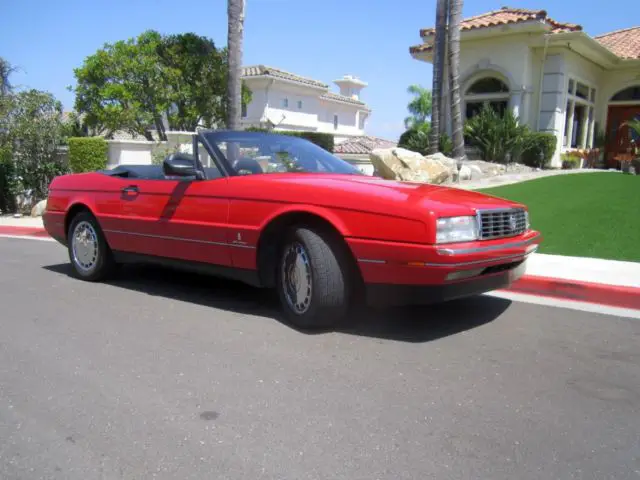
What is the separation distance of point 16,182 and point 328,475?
13071mm

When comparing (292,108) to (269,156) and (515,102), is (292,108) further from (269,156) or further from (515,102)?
(269,156)

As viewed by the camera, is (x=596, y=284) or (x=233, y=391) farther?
(x=596, y=284)

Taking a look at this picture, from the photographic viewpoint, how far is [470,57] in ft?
64.8

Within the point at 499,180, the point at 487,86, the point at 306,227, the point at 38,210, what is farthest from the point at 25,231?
the point at 487,86

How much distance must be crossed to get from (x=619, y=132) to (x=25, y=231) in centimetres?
2039

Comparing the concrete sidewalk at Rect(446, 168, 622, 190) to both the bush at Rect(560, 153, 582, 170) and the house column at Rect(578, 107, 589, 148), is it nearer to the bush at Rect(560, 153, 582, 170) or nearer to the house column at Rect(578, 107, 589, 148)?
the bush at Rect(560, 153, 582, 170)

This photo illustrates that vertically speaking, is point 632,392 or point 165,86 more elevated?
point 165,86

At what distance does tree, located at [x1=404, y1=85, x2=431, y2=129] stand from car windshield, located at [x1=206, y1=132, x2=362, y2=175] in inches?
2374

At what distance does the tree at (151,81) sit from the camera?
21.5 meters

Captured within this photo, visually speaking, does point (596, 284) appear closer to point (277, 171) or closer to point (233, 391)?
point (277, 171)

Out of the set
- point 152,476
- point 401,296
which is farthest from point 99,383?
point 401,296

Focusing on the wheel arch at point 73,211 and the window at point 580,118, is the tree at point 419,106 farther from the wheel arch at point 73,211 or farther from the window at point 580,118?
the wheel arch at point 73,211

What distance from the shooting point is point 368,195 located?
4.17 meters

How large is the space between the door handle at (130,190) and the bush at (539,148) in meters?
14.6
